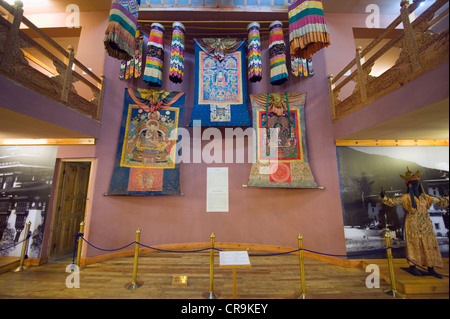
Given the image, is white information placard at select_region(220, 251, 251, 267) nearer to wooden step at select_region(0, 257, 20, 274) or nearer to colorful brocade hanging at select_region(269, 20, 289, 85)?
colorful brocade hanging at select_region(269, 20, 289, 85)

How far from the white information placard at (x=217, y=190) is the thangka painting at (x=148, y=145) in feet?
2.72

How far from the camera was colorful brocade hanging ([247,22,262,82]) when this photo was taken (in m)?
4.36

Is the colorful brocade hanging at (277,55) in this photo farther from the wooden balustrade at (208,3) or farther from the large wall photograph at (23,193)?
the large wall photograph at (23,193)

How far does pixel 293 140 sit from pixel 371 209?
193cm

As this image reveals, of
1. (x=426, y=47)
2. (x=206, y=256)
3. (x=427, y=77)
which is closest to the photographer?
(x=427, y=77)

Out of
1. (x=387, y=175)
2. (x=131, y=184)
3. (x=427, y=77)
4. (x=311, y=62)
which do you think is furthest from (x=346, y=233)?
(x=131, y=184)

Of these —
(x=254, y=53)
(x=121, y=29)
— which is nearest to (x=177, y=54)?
(x=121, y=29)

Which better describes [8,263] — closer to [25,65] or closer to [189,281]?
[189,281]

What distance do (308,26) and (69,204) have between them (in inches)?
235

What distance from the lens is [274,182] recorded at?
4098 millimetres

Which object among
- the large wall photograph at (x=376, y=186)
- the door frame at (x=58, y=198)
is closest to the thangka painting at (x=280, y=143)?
the large wall photograph at (x=376, y=186)

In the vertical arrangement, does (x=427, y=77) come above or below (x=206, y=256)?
above

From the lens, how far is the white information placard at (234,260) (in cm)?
219
